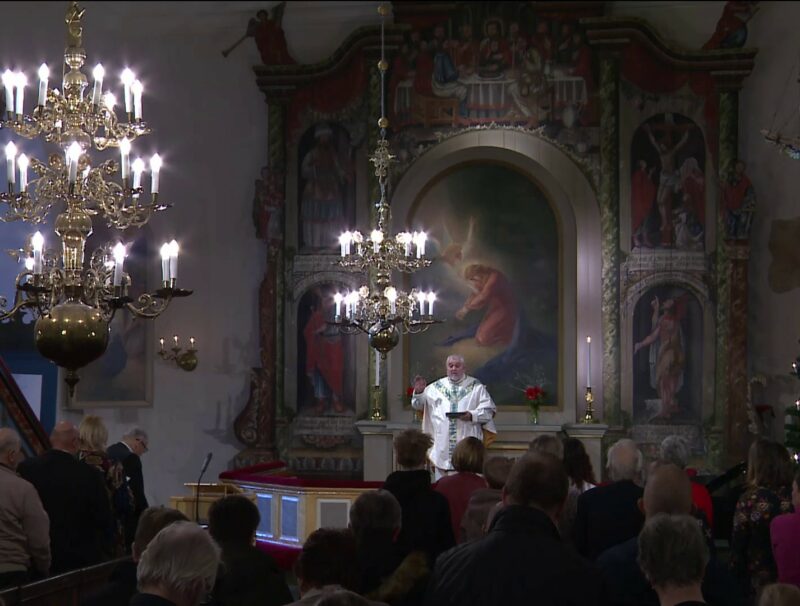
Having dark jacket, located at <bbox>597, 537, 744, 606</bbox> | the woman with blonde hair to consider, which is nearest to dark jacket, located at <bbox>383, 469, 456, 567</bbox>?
dark jacket, located at <bbox>597, 537, 744, 606</bbox>

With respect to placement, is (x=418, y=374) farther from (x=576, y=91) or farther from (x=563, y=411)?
(x=576, y=91)

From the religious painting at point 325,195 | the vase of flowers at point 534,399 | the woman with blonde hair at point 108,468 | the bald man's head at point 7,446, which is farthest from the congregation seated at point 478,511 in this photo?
the religious painting at point 325,195

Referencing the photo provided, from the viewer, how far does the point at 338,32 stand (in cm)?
1645

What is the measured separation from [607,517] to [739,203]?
951cm

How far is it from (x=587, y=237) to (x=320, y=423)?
164 inches

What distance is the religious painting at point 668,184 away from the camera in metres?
15.4

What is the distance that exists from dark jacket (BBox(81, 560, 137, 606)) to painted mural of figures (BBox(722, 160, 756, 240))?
444 inches

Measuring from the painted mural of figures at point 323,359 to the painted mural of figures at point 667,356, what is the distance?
380 cm

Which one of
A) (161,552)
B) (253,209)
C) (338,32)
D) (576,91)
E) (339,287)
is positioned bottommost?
(161,552)

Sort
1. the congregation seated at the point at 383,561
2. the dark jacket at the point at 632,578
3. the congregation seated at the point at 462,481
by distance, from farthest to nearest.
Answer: the congregation seated at the point at 462,481
the congregation seated at the point at 383,561
the dark jacket at the point at 632,578

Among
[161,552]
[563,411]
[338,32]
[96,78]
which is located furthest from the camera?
[338,32]

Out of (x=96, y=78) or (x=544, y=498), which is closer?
(x=544, y=498)

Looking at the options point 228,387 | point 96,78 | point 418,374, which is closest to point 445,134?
point 418,374

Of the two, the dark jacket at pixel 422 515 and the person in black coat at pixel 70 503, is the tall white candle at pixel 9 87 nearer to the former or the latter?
the person in black coat at pixel 70 503
